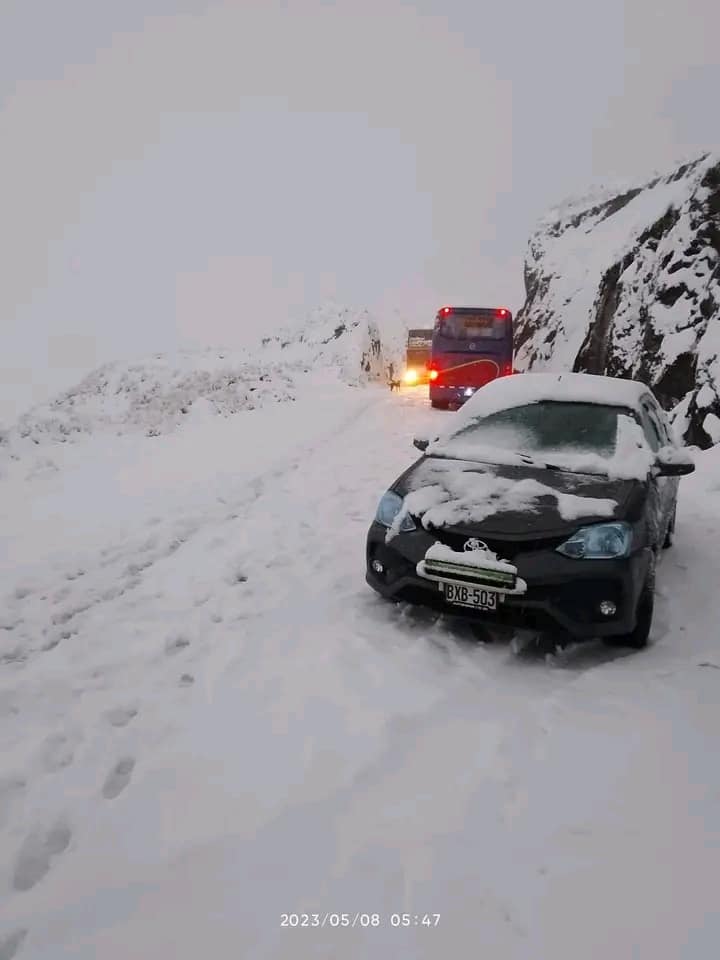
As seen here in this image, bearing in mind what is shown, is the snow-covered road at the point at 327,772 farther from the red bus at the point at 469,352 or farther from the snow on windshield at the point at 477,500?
the red bus at the point at 469,352

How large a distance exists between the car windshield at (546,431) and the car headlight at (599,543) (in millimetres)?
908

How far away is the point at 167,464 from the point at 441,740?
6576 mm

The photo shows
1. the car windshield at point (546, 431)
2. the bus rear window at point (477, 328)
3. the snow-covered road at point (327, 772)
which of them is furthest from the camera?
the bus rear window at point (477, 328)

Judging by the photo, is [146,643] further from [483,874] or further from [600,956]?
[600,956]

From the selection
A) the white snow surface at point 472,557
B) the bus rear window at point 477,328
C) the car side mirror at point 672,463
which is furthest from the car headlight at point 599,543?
the bus rear window at point 477,328

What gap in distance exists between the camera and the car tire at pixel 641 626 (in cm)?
357

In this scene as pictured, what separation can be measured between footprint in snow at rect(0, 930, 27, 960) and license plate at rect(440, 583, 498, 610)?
8.12 ft

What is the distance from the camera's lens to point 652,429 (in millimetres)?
4941

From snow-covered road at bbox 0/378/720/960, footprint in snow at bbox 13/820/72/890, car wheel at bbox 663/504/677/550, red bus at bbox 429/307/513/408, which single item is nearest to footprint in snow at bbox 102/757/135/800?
snow-covered road at bbox 0/378/720/960

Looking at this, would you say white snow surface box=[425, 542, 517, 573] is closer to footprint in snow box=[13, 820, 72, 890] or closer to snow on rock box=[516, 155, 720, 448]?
footprint in snow box=[13, 820, 72, 890]

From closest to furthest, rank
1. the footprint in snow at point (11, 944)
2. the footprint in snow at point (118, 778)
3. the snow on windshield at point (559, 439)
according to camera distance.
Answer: the footprint in snow at point (11, 944) < the footprint in snow at point (118, 778) < the snow on windshield at point (559, 439)

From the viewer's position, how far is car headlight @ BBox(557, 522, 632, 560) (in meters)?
3.38

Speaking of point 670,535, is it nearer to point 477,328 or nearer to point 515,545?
point 515,545

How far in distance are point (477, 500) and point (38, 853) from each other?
110 inches
